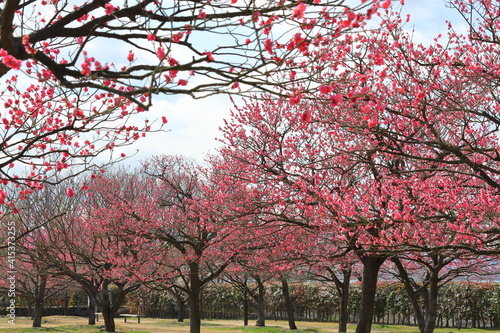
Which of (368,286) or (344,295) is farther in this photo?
A: (344,295)

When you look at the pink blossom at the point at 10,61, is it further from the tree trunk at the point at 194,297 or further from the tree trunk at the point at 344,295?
the tree trunk at the point at 344,295

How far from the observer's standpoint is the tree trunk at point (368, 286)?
436 inches

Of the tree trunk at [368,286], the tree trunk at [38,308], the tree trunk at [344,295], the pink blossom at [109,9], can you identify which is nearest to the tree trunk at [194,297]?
the tree trunk at [344,295]

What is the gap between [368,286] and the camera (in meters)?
11.1

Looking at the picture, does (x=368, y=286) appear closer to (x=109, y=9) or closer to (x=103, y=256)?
(x=109, y=9)

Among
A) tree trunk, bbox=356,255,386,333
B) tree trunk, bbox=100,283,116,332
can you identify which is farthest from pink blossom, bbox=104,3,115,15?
tree trunk, bbox=100,283,116,332

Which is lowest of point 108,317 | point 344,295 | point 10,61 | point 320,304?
point 320,304

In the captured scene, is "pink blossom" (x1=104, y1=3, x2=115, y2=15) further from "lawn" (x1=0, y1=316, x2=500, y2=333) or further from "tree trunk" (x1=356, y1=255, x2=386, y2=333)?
"lawn" (x1=0, y1=316, x2=500, y2=333)

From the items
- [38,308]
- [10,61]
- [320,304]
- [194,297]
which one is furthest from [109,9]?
[320,304]

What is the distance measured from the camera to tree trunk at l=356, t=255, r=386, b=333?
11.1 m

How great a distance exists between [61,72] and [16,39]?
46 centimetres

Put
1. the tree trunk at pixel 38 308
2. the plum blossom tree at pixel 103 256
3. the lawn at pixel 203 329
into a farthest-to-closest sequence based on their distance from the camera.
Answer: the tree trunk at pixel 38 308
the lawn at pixel 203 329
the plum blossom tree at pixel 103 256

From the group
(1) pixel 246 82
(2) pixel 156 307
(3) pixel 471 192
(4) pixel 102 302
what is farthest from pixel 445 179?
(2) pixel 156 307

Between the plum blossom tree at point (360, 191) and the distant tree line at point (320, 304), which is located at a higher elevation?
the plum blossom tree at point (360, 191)
